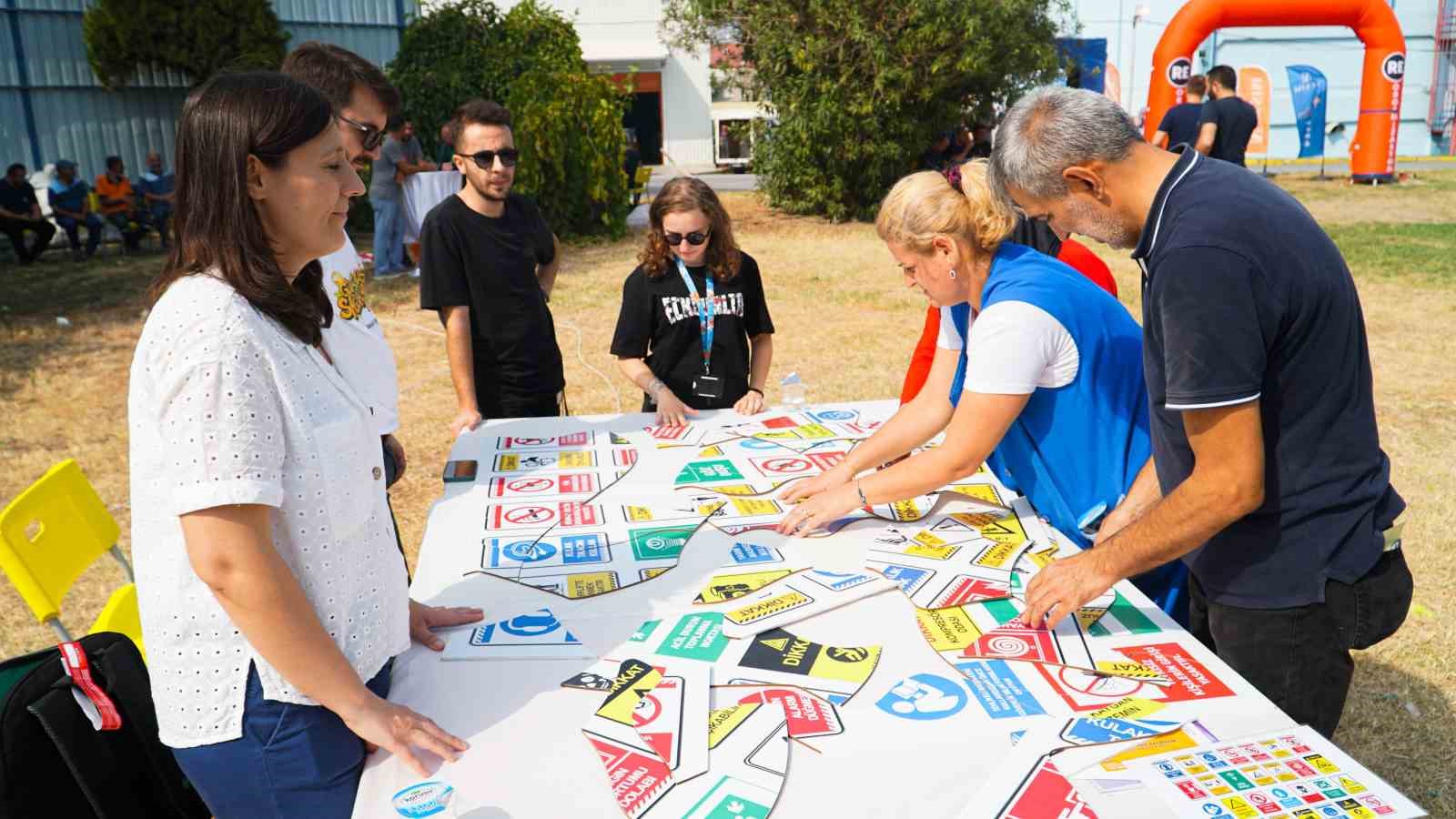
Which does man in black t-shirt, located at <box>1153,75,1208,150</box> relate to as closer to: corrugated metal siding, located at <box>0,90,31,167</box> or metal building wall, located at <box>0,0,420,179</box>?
metal building wall, located at <box>0,0,420,179</box>

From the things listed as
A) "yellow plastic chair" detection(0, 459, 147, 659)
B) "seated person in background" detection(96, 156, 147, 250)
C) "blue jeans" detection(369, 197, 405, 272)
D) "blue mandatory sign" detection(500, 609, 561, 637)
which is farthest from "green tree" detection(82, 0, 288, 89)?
"blue mandatory sign" detection(500, 609, 561, 637)

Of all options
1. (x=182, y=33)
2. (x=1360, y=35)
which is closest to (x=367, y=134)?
(x=182, y=33)

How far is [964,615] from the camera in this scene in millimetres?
1688

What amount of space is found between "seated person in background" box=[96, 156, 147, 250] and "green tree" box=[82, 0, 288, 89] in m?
1.59

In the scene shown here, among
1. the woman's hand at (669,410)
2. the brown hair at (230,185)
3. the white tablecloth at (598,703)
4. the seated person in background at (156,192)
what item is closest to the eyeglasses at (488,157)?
the woman's hand at (669,410)

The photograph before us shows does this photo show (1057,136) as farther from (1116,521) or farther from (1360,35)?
(1360,35)

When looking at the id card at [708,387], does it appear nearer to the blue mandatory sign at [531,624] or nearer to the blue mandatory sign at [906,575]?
the blue mandatory sign at [906,575]

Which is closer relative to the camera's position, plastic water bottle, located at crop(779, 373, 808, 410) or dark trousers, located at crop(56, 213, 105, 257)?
plastic water bottle, located at crop(779, 373, 808, 410)

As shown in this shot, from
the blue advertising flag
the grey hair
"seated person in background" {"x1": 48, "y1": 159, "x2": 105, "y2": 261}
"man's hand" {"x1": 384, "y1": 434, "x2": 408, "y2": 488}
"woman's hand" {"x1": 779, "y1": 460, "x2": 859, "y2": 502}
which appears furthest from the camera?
the blue advertising flag

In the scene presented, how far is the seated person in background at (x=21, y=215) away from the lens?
36.9ft

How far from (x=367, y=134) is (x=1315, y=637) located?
2.27 m

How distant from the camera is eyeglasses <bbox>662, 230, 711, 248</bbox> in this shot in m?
3.12

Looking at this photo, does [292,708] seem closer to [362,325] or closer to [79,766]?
[79,766]

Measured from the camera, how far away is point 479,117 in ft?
10.2
